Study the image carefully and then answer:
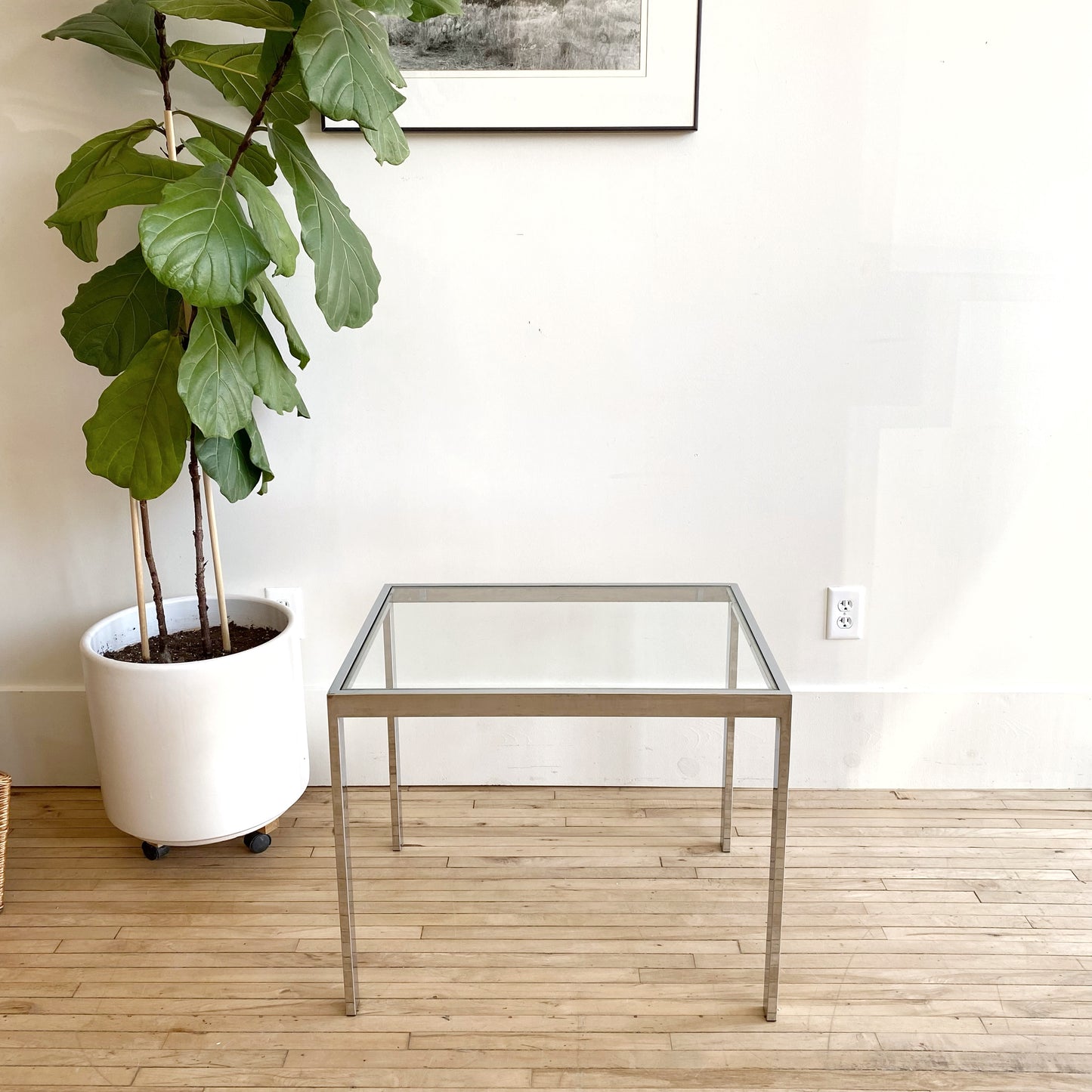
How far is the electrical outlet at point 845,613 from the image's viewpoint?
214 centimetres

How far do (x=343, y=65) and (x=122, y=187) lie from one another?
0.50 meters

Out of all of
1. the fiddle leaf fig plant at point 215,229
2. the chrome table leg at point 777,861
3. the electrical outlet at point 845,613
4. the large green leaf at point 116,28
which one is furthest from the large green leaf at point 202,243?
the electrical outlet at point 845,613

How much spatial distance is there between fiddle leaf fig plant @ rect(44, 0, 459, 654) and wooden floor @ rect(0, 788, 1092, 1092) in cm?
54

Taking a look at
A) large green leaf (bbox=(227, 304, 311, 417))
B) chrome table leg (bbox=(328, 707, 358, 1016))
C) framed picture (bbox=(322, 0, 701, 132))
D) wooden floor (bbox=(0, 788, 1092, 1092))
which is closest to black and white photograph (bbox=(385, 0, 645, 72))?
framed picture (bbox=(322, 0, 701, 132))

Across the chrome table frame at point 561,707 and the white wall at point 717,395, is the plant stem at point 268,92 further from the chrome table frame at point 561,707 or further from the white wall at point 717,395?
the chrome table frame at point 561,707

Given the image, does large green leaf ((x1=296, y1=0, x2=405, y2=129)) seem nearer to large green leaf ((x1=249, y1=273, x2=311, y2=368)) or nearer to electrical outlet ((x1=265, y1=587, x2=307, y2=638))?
large green leaf ((x1=249, y1=273, x2=311, y2=368))

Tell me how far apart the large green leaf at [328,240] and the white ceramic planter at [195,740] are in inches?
24.9

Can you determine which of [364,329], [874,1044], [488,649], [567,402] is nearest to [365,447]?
[364,329]

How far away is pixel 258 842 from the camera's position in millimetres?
1967

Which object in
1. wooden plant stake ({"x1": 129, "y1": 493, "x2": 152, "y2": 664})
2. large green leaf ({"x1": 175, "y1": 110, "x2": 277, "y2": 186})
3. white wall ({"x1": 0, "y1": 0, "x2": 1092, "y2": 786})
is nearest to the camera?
large green leaf ({"x1": 175, "y1": 110, "x2": 277, "y2": 186})

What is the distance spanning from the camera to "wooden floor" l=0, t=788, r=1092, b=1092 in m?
1.45

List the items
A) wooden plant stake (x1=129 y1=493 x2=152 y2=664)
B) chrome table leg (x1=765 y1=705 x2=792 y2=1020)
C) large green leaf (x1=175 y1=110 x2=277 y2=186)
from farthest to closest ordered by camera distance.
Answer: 1. wooden plant stake (x1=129 y1=493 x2=152 y2=664)
2. large green leaf (x1=175 y1=110 x2=277 y2=186)
3. chrome table leg (x1=765 y1=705 x2=792 y2=1020)

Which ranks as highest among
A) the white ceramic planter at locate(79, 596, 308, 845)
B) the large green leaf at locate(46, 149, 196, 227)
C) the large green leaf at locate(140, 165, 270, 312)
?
the large green leaf at locate(46, 149, 196, 227)

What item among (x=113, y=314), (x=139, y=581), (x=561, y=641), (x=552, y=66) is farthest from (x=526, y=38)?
(x=139, y=581)
